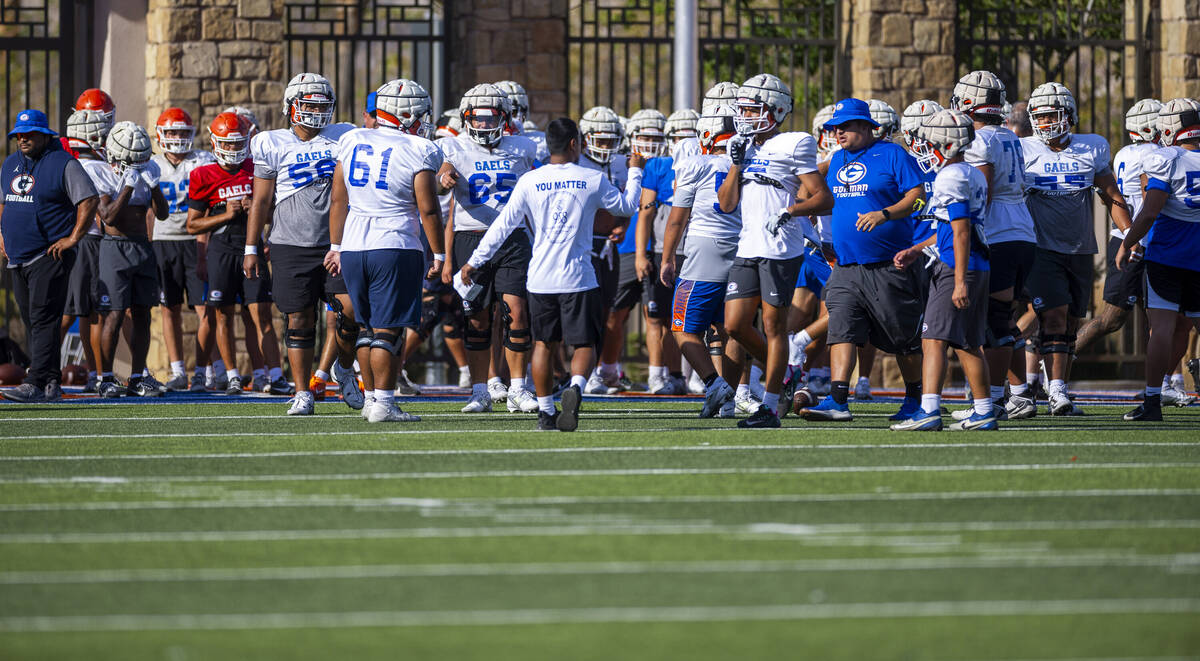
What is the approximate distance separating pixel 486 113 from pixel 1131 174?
4693 millimetres

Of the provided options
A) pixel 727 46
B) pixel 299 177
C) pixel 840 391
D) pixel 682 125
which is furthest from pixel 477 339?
pixel 727 46

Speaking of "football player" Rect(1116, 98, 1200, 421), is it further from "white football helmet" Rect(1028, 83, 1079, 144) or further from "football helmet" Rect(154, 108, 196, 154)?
"football helmet" Rect(154, 108, 196, 154)

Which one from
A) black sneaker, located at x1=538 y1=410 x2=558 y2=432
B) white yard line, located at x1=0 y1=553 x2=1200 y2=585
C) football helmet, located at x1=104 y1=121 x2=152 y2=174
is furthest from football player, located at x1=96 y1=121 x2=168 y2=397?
white yard line, located at x1=0 y1=553 x2=1200 y2=585

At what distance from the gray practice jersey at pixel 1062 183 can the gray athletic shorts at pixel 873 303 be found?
2.11 m

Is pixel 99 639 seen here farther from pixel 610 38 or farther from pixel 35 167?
pixel 610 38

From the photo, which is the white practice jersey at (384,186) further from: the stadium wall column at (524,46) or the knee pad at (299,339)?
the stadium wall column at (524,46)

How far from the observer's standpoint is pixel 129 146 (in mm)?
13469

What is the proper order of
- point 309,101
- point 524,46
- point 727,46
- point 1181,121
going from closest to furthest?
point 309,101 → point 1181,121 → point 524,46 → point 727,46

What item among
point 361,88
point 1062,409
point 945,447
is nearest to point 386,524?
point 945,447

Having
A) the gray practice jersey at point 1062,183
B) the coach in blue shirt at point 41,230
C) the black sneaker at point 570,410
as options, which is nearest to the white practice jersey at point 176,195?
the coach in blue shirt at point 41,230

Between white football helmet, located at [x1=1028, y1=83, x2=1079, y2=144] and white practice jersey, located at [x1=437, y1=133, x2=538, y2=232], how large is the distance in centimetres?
348

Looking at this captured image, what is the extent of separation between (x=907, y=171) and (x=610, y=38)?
6.49 m

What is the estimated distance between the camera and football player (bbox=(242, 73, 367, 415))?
11.4m

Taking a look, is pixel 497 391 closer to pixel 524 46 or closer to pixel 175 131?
pixel 175 131
